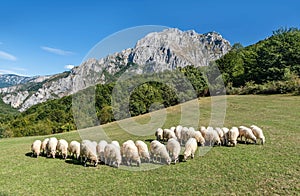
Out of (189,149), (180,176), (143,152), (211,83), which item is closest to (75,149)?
(143,152)

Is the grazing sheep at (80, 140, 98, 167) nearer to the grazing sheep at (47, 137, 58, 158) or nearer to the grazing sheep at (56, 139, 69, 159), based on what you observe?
the grazing sheep at (56, 139, 69, 159)

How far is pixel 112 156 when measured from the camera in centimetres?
1073

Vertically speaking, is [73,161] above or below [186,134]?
below

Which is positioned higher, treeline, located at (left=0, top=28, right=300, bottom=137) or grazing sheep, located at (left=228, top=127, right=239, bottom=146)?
treeline, located at (left=0, top=28, right=300, bottom=137)

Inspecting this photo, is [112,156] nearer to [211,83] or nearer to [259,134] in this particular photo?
[259,134]

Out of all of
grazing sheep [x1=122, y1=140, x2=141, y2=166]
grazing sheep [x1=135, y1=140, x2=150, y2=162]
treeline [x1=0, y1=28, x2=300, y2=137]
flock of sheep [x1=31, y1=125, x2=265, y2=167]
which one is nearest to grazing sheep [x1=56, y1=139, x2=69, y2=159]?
flock of sheep [x1=31, y1=125, x2=265, y2=167]

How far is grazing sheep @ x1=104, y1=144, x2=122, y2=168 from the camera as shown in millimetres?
10672

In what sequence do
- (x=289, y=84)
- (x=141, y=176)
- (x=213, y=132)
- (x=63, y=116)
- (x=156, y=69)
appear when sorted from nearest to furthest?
(x=141, y=176), (x=213, y=132), (x=289, y=84), (x=156, y=69), (x=63, y=116)

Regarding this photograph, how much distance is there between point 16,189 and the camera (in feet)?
27.5

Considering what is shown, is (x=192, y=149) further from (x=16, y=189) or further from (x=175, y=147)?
(x=16, y=189)

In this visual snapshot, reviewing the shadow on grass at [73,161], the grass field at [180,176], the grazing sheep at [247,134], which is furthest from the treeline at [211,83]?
the grass field at [180,176]

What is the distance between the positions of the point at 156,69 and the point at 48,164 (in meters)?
34.6

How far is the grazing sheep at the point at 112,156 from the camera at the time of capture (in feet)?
35.0

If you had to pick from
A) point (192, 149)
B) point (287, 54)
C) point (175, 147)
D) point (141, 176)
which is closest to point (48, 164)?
point (141, 176)
